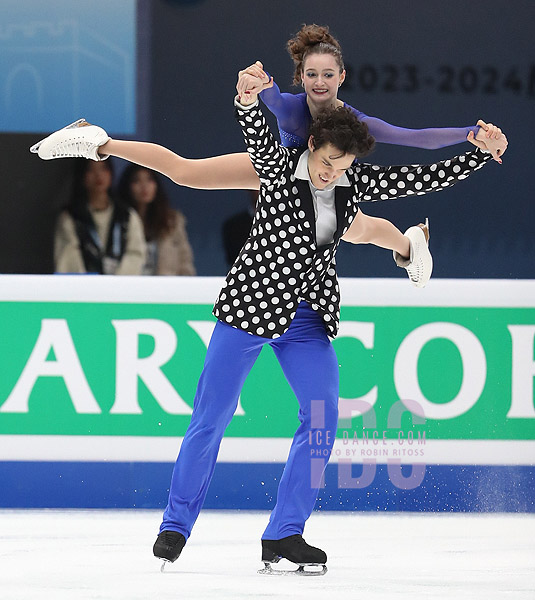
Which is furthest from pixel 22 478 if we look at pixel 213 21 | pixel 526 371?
pixel 213 21

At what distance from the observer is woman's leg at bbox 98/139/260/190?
10.6 ft

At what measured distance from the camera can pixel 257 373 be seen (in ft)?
14.4

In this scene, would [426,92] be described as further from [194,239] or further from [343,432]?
[343,432]

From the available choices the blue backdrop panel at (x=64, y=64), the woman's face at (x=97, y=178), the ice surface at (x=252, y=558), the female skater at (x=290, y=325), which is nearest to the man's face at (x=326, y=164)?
the female skater at (x=290, y=325)

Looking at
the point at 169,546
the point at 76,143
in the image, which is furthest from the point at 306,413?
the point at 76,143

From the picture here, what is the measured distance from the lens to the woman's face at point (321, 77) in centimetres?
317

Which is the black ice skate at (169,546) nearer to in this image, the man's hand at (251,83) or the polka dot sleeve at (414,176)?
the polka dot sleeve at (414,176)

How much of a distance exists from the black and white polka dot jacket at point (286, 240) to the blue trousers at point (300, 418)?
7 centimetres

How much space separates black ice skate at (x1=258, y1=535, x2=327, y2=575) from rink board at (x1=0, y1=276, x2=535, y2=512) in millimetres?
1235

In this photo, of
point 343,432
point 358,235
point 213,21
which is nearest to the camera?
point 358,235

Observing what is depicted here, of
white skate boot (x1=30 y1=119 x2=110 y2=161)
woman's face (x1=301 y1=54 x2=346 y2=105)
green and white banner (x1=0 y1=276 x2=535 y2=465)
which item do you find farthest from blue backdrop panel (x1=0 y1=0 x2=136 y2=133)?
woman's face (x1=301 y1=54 x2=346 y2=105)

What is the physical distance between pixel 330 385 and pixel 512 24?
3127mm

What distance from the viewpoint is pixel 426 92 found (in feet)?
18.3

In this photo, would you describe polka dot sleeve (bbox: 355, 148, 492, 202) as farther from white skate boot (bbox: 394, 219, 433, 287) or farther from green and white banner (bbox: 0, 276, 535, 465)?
green and white banner (bbox: 0, 276, 535, 465)
